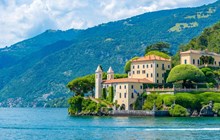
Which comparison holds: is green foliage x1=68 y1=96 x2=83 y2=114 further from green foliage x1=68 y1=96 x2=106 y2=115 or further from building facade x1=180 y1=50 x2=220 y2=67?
building facade x1=180 y1=50 x2=220 y2=67

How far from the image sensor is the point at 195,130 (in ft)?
267

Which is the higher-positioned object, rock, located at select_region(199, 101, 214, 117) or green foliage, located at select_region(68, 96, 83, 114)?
green foliage, located at select_region(68, 96, 83, 114)

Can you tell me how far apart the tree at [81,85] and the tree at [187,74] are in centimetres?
2313

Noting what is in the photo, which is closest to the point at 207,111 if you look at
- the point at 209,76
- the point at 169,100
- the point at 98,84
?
the point at 169,100

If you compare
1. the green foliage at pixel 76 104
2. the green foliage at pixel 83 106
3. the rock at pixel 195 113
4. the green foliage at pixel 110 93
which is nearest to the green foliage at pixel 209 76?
the rock at pixel 195 113

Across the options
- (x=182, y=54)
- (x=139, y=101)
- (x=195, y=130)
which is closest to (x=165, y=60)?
(x=182, y=54)

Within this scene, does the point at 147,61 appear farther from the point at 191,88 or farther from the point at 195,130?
the point at 195,130

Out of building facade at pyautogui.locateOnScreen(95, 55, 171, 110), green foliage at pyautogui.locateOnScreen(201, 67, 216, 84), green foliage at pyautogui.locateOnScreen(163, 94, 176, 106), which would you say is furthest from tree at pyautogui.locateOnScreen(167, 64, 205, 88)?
building facade at pyautogui.locateOnScreen(95, 55, 171, 110)

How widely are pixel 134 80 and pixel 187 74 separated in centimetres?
1149

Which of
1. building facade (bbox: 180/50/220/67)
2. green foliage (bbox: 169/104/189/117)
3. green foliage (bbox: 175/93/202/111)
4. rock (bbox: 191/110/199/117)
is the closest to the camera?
green foliage (bbox: 169/104/189/117)

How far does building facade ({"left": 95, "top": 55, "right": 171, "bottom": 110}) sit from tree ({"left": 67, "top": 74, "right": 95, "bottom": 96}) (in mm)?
4359

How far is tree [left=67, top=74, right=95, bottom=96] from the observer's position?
138375mm

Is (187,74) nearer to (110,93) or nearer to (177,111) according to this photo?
(177,111)

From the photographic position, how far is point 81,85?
13888 cm
